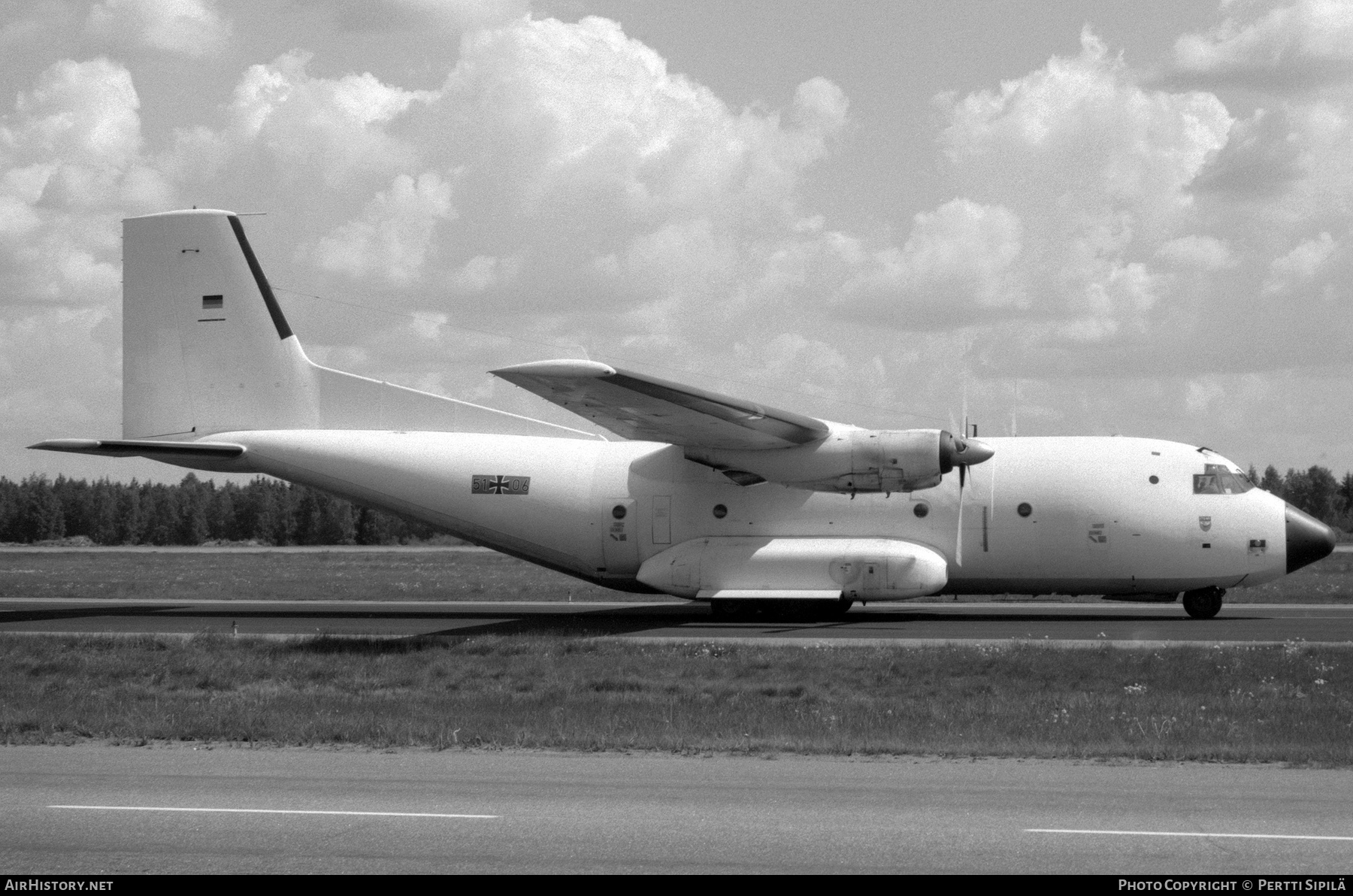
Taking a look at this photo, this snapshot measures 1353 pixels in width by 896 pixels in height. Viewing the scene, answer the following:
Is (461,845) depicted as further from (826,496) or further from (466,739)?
(826,496)

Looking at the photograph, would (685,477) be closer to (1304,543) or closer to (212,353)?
(212,353)

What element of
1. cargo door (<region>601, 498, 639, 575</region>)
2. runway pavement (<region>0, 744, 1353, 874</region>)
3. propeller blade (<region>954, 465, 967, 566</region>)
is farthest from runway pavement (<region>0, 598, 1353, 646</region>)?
runway pavement (<region>0, 744, 1353, 874</region>)

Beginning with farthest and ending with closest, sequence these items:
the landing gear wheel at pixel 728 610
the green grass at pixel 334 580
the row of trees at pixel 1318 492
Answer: the row of trees at pixel 1318 492, the green grass at pixel 334 580, the landing gear wheel at pixel 728 610

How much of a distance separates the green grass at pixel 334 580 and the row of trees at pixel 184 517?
53.0 meters

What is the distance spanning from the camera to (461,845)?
329 inches

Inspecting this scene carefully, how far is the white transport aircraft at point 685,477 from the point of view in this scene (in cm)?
2520

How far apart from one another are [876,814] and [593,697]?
8.25 metres

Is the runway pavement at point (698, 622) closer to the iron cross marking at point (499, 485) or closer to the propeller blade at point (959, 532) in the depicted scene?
the propeller blade at point (959, 532)

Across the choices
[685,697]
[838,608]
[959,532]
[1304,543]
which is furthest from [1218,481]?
[685,697]

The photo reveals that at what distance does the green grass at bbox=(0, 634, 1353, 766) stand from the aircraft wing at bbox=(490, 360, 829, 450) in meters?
4.21

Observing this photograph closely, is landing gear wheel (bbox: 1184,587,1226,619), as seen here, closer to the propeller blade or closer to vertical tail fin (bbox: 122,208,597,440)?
the propeller blade

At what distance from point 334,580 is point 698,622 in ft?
90.4

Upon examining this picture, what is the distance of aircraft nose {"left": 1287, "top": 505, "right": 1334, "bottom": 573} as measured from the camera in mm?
25250

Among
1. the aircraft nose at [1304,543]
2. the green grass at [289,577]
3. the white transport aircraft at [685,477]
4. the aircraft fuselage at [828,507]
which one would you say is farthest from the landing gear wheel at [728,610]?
the aircraft nose at [1304,543]
